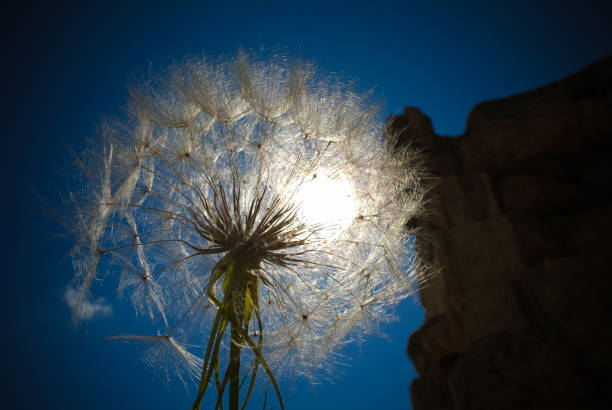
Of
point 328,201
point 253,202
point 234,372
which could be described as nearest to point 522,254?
point 328,201

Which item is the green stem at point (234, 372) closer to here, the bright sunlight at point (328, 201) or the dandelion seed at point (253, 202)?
the dandelion seed at point (253, 202)

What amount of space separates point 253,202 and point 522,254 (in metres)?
2.24

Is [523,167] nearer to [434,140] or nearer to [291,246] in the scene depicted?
[434,140]

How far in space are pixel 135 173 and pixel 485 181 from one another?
10.9ft

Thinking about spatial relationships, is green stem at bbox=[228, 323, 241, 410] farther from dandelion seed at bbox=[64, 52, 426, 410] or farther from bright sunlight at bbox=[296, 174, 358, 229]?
bright sunlight at bbox=[296, 174, 358, 229]

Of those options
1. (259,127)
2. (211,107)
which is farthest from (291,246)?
(211,107)

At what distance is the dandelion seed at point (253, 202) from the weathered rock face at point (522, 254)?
40 centimetres

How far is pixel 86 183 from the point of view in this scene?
334cm

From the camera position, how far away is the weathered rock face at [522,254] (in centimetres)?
195

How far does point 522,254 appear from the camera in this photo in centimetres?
244

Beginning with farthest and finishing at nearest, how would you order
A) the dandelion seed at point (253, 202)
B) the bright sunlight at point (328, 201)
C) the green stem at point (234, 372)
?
the bright sunlight at point (328, 201) < the dandelion seed at point (253, 202) < the green stem at point (234, 372)

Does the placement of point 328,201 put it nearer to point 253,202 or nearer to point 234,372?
point 253,202

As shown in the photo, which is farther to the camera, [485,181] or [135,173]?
[135,173]

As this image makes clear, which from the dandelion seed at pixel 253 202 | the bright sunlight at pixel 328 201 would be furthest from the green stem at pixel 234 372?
the bright sunlight at pixel 328 201
